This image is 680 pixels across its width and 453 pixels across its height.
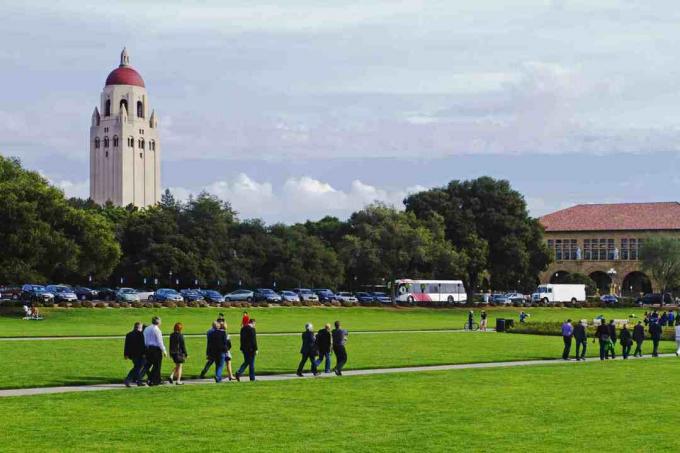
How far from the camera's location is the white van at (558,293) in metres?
108

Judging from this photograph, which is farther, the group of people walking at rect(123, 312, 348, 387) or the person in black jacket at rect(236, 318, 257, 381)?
the person in black jacket at rect(236, 318, 257, 381)

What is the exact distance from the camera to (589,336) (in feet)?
183

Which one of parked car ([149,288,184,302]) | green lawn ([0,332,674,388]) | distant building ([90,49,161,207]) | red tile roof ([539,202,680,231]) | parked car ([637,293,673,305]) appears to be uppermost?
distant building ([90,49,161,207])

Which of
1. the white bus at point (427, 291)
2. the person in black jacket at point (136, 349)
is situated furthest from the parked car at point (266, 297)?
the person in black jacket at point (136, 349)

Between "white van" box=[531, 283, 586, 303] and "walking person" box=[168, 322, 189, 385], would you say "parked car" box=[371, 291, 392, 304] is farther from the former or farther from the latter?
"walking person" box=[168, 322, 189, 385]

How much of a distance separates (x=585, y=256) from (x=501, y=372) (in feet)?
385

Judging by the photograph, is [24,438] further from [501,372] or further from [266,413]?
[501,372]

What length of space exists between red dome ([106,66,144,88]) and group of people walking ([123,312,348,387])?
155988 mm

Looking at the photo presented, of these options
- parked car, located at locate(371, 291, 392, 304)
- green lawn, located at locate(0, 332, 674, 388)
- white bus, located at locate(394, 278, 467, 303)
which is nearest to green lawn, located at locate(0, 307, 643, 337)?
parked car, located at locate(371, 291, 392, 304)

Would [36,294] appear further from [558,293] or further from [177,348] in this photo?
[558,293]

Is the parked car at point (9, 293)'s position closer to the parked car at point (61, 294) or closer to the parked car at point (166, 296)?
the parked car at point (61, 294)

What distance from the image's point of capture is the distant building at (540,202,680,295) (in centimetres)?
14300

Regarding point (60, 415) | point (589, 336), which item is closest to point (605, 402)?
point (60, 415)

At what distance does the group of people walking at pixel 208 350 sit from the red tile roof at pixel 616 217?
382ft
